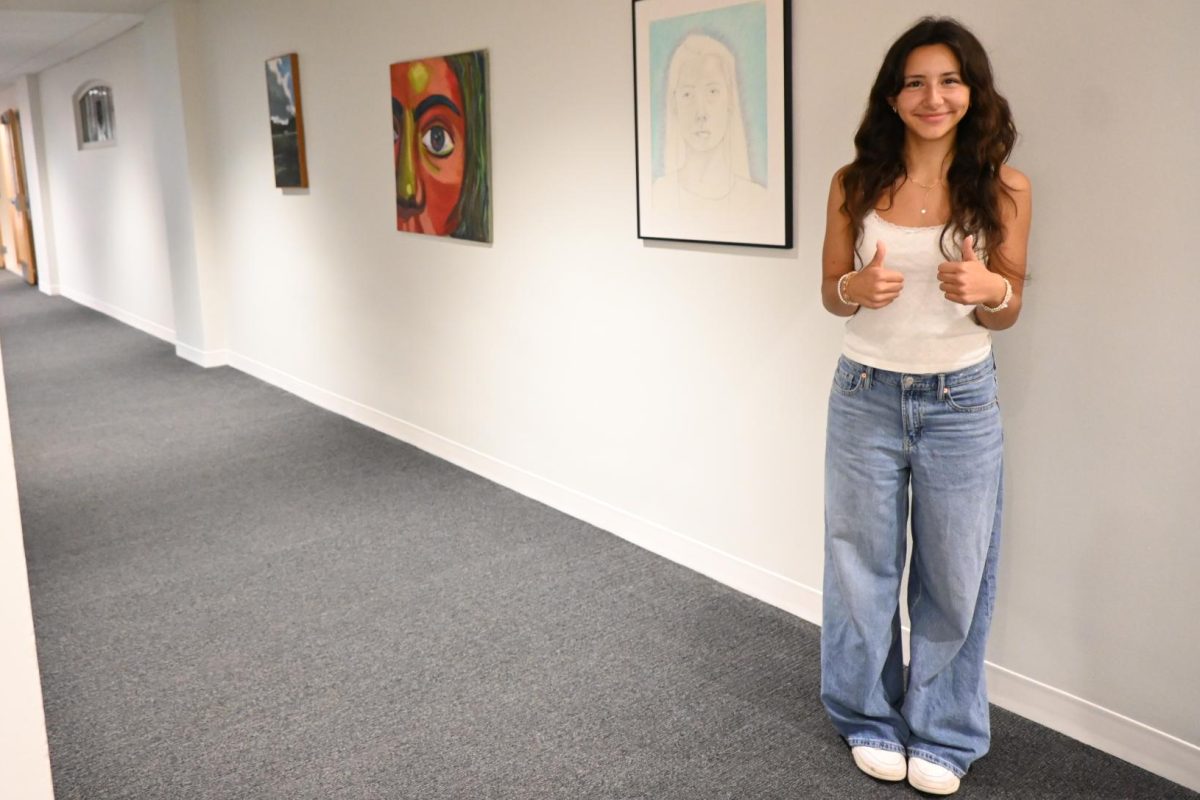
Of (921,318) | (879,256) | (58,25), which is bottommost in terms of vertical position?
(921,318)

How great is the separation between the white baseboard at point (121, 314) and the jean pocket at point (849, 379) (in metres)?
6.48

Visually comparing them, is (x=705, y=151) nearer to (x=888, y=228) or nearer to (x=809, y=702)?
(x=888, y=228)

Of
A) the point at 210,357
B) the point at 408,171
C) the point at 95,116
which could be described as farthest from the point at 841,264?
the point at 95,116

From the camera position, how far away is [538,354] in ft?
12.7

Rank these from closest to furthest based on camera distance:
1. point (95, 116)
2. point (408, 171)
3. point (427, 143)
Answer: point (427, 143) → point (408, 171) → point (95, 116)

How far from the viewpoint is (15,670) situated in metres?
1.07

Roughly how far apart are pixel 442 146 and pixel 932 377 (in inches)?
104

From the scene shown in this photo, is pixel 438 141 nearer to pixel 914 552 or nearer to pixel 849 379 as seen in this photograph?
pixel 849 379

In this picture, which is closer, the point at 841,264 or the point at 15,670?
the point at 15,670

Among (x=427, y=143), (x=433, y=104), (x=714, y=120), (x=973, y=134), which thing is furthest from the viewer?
(x=427, y=143)

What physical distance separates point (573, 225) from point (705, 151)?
0.73m

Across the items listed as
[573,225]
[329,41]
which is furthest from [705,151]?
[329,41]

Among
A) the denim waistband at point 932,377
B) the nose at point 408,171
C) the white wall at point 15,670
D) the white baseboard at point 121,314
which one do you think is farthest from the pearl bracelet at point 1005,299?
the white baseboard at point 121,314

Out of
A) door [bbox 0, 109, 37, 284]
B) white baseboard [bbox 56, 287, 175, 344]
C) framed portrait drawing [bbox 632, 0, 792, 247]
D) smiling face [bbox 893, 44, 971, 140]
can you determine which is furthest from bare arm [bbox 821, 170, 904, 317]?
door [bbox 0, 109, 37, 284]
